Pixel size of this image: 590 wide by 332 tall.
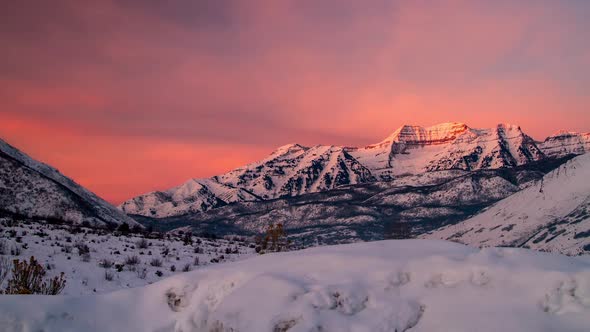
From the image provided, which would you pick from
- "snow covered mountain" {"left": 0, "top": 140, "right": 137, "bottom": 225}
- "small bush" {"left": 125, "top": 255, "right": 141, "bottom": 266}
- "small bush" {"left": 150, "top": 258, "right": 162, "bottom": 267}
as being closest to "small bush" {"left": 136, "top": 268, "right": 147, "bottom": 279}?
"small bush" {"left": 125, "top": 255, "right": 141, "bottom": 266}

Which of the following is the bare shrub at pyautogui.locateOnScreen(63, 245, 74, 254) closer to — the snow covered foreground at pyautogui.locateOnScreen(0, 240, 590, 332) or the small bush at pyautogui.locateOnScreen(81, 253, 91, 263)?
the small bush at pyautogui.locateOnScreen(81, 253, 91, 263)

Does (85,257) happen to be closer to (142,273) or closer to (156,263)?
(156,263)

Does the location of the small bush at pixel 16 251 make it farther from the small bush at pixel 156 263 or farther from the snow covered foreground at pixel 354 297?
the snow covered foreground at pixel 354 297

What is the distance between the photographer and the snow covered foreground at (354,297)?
6254mm

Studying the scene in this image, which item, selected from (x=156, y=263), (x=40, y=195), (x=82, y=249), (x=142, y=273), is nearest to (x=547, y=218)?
(x=156, y=263)

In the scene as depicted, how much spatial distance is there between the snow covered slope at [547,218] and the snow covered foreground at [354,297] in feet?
124

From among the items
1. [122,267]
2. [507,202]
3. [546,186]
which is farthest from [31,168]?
[507,202]

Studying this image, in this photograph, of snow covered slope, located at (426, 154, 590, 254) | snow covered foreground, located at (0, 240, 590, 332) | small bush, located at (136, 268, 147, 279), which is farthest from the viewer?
snow covered slope, located at (426, 154, 590, 254)

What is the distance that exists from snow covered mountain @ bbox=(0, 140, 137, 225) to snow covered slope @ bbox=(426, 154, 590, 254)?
50399mm

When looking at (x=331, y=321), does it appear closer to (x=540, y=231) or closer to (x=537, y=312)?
(x=537, y=312)

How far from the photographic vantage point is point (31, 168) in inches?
2379

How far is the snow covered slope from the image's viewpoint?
45.5 metres

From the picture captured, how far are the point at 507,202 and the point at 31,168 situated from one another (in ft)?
270

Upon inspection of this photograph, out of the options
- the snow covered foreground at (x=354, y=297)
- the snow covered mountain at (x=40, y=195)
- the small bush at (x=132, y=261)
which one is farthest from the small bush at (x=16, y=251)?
the snow covered mountain at (x=40, y=195)
